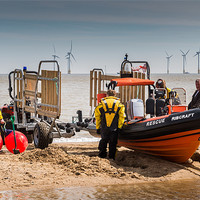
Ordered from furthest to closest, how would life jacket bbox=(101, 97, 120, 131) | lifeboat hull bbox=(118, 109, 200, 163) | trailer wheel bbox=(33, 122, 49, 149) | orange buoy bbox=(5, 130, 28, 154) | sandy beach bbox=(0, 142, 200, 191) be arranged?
trailer wheel bbox=(33, 122, 49, 149) < orange buoy bbox=(5, 130, 28, 154) < life jacket bbox=(101, 97, 120, 131) < lifeboat hull bbox=(118, 109, 200, 163) < sandy beach bbox=(0, 142, 200, 191)

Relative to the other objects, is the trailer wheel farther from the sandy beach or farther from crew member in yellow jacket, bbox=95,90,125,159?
crew member in yellow jacket, bbox=95,90,125,159

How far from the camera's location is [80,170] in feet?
24.6

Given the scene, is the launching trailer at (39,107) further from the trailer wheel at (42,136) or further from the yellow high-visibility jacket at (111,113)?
the yellow high-visibility jacket at (111,113)

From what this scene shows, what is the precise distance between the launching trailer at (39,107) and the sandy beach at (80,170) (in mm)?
995

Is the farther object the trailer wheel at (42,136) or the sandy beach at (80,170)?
the trailer wheel at (42,136)

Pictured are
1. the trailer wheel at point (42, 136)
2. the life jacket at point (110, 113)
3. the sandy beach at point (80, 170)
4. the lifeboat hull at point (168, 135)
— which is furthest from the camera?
the trailer wheel at point (42, 136)

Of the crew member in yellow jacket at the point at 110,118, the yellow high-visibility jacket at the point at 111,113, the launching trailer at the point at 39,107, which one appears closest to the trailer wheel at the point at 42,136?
the launching trailer at the point at 39,107

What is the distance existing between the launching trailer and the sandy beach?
100 centimetres

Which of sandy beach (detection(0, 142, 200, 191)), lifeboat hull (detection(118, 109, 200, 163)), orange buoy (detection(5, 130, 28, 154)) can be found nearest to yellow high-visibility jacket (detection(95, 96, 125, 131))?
lifeboat hull (detection(118, 109, 200, 163))

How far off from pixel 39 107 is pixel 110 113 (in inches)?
122

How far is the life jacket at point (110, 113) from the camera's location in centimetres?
830

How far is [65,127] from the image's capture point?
1046 centimetres

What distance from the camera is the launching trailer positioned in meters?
9.55

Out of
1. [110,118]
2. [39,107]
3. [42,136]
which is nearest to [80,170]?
[110,118]
